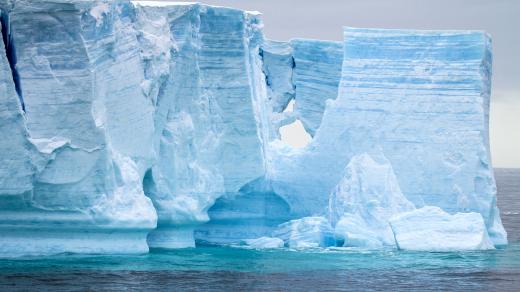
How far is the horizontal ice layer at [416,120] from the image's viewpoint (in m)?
25.2

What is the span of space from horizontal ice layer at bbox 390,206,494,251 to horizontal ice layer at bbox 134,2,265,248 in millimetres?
3230

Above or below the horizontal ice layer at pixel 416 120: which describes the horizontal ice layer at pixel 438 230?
below

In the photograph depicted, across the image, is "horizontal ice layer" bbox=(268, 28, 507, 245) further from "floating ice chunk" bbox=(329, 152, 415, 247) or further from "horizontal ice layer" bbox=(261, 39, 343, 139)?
"horizontal ice layer" bbox=(261, 39, 343, 139)

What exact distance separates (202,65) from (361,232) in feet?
14.3

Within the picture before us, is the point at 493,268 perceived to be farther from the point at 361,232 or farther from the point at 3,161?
the point at 3,161

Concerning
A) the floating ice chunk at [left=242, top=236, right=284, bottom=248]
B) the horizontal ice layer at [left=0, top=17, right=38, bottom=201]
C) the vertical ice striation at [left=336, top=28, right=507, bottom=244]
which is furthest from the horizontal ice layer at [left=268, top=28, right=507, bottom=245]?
the horizontal ice layer at [left=0, top=17, right=38, bottom=201]

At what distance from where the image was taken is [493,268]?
23.7m

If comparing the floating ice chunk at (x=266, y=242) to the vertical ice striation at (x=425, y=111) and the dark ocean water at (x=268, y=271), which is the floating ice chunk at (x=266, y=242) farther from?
the vertical ice striation at (x=425, y=111)

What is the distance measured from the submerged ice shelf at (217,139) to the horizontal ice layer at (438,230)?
0.03m

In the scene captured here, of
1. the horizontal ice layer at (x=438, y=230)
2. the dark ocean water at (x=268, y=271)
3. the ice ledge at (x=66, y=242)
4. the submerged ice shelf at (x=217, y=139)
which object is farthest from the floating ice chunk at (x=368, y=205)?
the ice ledge at (x=66, y=242)

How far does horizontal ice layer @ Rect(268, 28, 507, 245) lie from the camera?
25.2 m

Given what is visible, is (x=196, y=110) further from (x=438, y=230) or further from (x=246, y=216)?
(x=438, y=230)

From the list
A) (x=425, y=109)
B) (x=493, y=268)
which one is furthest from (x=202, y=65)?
(x=493, y=268)

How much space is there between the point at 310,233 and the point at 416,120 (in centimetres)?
295
